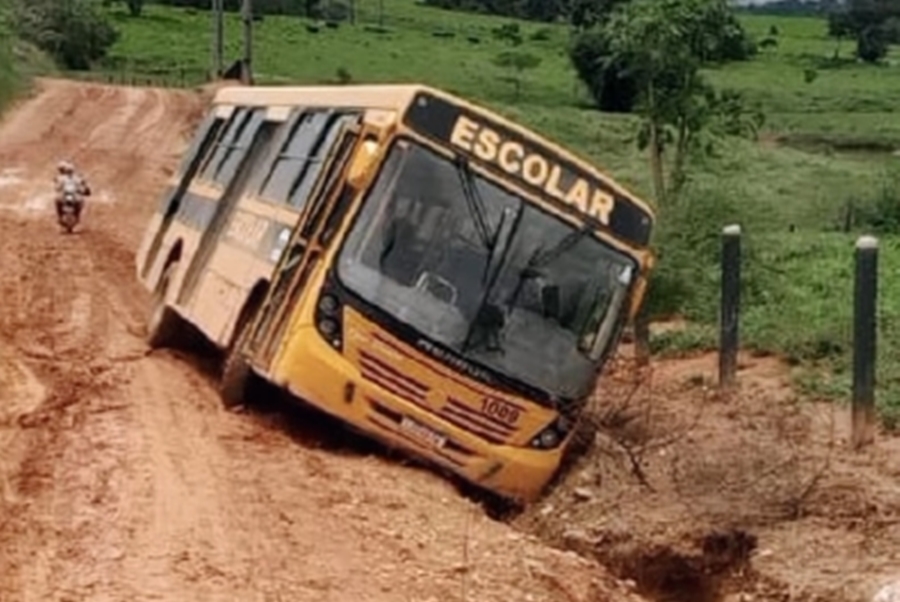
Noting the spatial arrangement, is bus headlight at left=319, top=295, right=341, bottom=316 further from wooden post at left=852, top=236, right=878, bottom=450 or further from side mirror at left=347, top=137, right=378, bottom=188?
wooden post at left=852, top=236, right=878, bottom=450

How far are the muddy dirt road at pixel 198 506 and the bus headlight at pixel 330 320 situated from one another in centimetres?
69

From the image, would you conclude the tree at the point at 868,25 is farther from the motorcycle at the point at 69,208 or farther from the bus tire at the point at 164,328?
the bus tire at the point at 164,328

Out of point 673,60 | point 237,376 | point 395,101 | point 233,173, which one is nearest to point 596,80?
point 673,60

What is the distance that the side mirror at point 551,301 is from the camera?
37.8 ft

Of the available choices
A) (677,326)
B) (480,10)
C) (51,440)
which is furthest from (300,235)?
(480,10)

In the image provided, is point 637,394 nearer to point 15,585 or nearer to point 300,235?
point 300,235

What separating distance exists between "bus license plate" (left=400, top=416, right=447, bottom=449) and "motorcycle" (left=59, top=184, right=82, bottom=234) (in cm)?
1469

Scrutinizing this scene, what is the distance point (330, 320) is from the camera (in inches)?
445

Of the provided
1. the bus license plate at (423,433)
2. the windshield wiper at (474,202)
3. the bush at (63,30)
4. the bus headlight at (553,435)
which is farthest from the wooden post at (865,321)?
the bush at (63,30)

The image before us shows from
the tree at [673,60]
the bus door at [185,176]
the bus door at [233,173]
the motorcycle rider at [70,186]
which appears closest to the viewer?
the bus door at [233,173]

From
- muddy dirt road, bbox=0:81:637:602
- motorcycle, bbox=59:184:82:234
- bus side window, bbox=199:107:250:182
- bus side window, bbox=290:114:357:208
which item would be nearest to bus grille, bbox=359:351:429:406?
muddy dirt road, bbox=0:81:637:602

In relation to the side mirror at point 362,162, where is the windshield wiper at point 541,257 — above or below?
below

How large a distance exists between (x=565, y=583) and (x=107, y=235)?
17.2m

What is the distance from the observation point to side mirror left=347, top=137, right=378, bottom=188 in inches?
450
